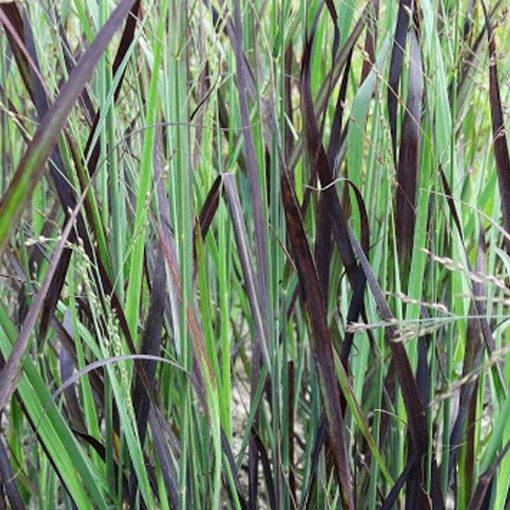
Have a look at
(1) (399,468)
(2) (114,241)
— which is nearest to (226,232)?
(2) (114,241)

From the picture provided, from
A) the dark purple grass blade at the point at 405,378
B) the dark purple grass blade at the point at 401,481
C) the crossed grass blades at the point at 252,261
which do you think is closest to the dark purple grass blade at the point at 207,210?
the crossed grass blades at the point at 252,261

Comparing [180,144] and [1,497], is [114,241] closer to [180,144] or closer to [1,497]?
[180,144]

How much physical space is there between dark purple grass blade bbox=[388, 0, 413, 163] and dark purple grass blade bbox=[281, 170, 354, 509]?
125mm

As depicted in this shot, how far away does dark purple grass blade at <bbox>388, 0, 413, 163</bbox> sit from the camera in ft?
2.39

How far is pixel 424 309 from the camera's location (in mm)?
805

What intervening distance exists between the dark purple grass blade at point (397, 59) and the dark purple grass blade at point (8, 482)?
424 millimetres

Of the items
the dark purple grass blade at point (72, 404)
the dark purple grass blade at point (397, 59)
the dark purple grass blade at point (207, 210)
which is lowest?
the dark purple grass blade at point (72, 404)

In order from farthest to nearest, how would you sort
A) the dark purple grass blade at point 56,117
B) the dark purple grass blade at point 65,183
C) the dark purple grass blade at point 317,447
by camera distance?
the dark purple grass blade at point 317,447, the dark purple grass blade at point 65,183, the dark purple grass blade at point 56,117

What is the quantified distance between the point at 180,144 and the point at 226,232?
25 cm

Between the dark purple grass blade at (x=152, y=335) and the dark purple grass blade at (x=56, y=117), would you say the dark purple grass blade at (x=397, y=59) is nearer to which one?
the dark purple grass blade at (x=152, y=335)

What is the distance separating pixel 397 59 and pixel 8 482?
49 cm

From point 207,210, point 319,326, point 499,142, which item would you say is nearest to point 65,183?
point 207,210

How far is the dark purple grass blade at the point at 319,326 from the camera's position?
0.67 meters

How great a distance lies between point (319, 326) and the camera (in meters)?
0.68
